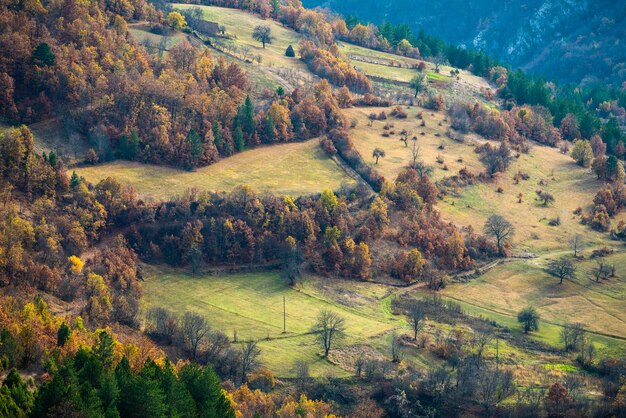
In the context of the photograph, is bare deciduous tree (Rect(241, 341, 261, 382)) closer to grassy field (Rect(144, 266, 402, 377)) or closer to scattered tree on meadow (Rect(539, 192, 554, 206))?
grassy field (Rect(144, 266, 402, 377))

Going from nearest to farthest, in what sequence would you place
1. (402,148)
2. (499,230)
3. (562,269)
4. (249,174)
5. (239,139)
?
(562,269), (499,230), (249,174), (239,139), (402,148)

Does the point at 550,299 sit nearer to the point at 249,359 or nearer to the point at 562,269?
the point at 562,269

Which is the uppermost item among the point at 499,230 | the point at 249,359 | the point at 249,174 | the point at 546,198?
the point at 249,174

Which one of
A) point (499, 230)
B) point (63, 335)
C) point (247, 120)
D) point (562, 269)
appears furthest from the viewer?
point (247, 120)

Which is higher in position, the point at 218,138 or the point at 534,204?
the point at 218,138

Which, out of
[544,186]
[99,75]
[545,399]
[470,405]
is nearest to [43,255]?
[99,75]

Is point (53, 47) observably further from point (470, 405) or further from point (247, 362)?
point (470, 405)

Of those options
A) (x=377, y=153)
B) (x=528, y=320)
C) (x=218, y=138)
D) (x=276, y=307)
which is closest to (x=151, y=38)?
(x=218, y=138)
